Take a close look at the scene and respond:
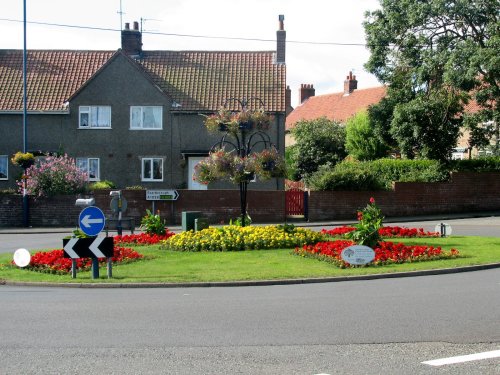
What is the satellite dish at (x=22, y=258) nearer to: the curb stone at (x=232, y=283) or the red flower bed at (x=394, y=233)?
the curb stone at (x=232, y=283)

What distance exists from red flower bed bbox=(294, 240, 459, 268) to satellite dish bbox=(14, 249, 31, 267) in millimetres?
6828

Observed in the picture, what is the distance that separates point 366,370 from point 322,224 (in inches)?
1074

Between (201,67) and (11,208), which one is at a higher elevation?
(201,67)

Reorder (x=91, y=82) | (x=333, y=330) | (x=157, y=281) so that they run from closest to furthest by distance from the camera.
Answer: (x=333, y=330) < (x=157, y=281) < (x=91, y=82)

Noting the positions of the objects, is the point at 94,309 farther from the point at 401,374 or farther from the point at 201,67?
the point at 201,67

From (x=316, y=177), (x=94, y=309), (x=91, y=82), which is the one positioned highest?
(x=91, y=82)

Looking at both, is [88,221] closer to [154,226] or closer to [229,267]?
[229,267]

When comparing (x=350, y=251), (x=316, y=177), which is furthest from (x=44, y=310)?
(x=316, y=177)

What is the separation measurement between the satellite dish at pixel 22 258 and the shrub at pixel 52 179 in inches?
684

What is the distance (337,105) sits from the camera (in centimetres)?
6812

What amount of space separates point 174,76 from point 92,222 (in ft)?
97.0

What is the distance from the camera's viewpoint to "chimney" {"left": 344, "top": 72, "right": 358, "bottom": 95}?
228 ft

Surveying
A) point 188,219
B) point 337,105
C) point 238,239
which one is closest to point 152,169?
point 188,219

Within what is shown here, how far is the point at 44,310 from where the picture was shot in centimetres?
1265
